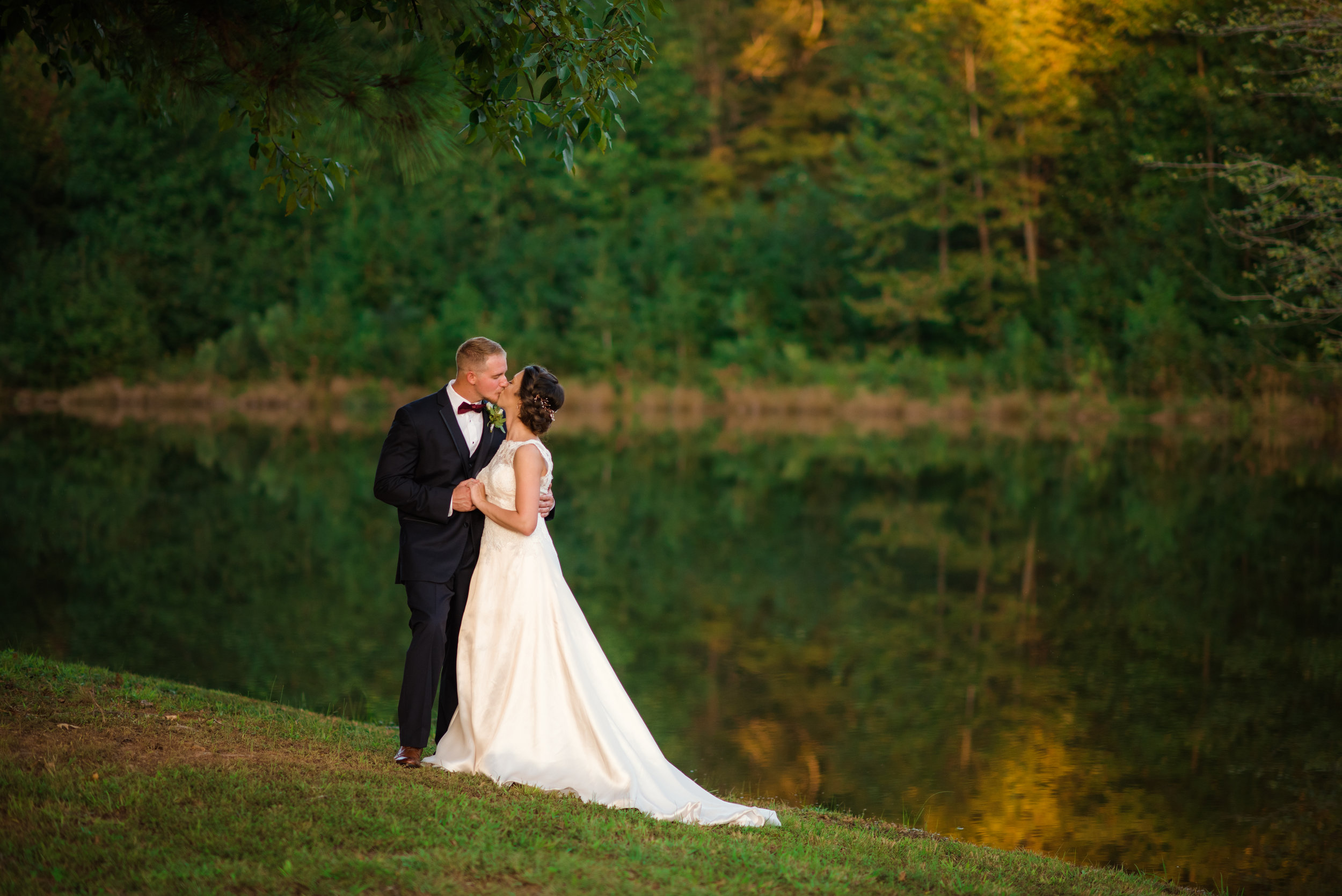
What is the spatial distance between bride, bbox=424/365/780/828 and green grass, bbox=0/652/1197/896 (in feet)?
0.56

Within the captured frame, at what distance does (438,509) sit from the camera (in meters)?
6.29

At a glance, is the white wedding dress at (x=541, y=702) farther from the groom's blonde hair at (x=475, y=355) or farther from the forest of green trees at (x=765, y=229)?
the forest of green trees at (x=765, y=229)

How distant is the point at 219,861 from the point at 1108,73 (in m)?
48.2

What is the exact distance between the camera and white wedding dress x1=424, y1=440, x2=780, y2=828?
6023 mm

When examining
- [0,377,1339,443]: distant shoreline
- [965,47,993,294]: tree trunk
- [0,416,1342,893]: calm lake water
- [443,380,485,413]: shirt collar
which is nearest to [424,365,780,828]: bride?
[443,380,485,413]: shirt collar

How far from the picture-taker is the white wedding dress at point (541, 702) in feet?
19.8

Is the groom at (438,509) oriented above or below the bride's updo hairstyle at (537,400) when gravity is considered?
below

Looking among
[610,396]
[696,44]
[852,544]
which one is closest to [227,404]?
[610,396]

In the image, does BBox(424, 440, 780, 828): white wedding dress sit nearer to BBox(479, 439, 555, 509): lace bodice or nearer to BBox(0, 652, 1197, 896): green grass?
A: BBox(479, 439, 555, 509): lace bodice

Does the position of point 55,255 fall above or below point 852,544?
above

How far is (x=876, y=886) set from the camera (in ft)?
17.1

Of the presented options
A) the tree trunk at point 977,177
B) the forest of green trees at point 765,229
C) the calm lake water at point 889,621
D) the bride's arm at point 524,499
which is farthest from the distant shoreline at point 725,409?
the bride's arm at point 524,499

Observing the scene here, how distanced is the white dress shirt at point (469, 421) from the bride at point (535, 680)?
0.85 ft

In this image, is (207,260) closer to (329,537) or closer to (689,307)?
(689,307)
